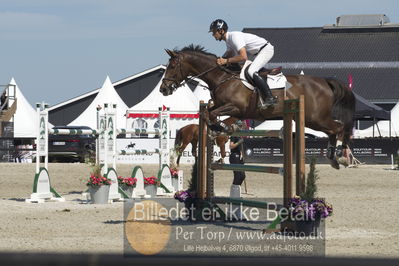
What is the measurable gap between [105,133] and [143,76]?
40915mm

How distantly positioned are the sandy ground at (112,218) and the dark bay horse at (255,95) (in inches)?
46.9

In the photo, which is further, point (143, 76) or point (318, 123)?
point (143, 76)

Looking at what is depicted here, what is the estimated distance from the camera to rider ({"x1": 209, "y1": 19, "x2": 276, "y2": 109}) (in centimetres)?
798

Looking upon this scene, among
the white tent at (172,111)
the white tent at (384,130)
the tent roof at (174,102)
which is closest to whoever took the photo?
the white tent at (172,111)

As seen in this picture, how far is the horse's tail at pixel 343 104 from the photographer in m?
8.72

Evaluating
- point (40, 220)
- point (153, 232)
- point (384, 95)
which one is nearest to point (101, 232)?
point (153, 232)

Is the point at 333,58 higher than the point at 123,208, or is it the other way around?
the point at 333,58

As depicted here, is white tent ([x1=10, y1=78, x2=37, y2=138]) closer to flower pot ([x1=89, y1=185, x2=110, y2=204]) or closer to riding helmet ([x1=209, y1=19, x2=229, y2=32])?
flower pot ([x1=89, y1=185, x2=110, y2=204])

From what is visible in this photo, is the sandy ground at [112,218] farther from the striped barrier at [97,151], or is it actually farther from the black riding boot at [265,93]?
the black riding boot at [265,93]

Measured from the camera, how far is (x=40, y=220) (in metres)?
8.68

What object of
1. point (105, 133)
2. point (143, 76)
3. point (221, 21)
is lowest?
point (105, 133)

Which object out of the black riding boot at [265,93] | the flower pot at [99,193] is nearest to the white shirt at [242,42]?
the black riding boot at [265,93]

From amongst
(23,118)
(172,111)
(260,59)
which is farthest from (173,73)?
(23,118)

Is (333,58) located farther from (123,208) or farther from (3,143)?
(123,208)
